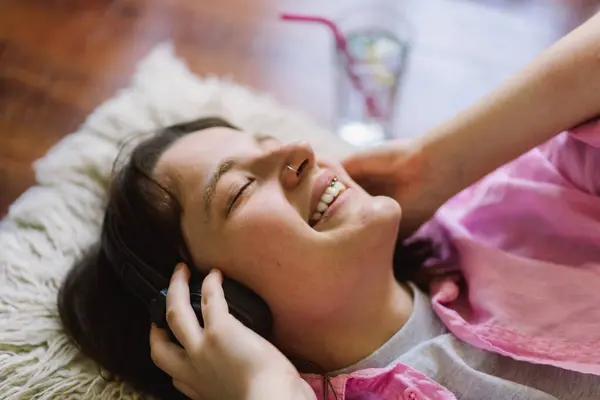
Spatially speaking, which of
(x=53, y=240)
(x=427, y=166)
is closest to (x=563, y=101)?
(x=427, y=166)

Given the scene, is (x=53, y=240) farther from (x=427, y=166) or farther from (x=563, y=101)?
(x=563, y=101)

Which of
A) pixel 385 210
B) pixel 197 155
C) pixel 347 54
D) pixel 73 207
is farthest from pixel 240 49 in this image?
pixel 385 210

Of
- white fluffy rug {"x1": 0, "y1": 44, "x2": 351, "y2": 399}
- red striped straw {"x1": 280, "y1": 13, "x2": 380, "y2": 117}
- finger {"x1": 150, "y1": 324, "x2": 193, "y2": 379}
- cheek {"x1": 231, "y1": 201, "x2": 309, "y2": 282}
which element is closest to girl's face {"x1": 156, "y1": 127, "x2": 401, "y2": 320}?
cheek {"x1": 231, "y1": 201, "x2": 309, "y2": 282}

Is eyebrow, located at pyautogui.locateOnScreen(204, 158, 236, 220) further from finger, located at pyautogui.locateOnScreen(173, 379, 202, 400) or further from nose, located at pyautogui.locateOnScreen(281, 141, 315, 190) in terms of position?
finger, located at pyautogui.locateOnScreen(173, 379, 202, 400)

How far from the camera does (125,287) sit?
105 cm

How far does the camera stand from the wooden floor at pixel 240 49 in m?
1.71

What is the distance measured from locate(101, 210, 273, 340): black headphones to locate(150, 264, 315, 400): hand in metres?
0.02

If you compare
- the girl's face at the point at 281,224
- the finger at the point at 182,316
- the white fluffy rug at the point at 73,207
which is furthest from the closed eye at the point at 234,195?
the white fluffy rug at the point at 73,207

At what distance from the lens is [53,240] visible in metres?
1.24

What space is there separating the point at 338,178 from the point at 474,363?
0.31 metres

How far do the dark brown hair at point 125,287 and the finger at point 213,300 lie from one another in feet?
0.29

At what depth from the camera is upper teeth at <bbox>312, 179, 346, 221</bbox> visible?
99 cm

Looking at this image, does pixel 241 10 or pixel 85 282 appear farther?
pixel 241 10

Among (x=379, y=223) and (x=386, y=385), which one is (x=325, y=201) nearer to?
(x=379, y=223)
